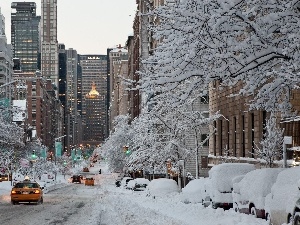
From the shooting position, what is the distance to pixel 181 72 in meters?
13.6

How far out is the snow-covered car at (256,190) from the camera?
17438 mm

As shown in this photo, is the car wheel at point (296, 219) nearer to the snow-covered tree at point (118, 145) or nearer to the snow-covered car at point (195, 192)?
the snow-covered car at point (195, 192)

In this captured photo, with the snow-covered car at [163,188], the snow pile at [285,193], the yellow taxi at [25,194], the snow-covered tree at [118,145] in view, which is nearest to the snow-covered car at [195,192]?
the yellow taxi at [25,194]

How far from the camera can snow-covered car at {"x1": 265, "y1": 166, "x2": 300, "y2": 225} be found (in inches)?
501

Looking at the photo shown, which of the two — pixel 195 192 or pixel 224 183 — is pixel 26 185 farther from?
pixel 224 183

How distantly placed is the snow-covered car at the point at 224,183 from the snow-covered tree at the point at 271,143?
1239cm

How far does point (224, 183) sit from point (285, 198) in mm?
9892

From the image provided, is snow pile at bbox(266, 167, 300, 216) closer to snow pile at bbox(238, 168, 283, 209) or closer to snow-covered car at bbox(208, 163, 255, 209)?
snow pile at bbox(238, 168, 283, 209)

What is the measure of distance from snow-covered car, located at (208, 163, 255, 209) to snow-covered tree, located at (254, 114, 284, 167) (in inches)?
488

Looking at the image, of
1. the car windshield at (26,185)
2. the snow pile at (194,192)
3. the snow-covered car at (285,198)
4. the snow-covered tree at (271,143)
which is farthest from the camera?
the snow-covered tree at (271,143)

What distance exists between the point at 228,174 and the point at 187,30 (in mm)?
11937

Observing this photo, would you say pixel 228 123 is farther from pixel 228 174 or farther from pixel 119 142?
pixel 119 142

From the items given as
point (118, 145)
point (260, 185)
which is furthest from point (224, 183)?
point (118, 145)

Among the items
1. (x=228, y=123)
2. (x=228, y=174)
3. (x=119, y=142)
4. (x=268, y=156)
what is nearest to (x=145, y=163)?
(x=228, y=123)
